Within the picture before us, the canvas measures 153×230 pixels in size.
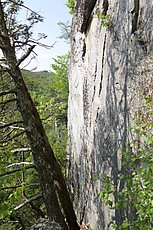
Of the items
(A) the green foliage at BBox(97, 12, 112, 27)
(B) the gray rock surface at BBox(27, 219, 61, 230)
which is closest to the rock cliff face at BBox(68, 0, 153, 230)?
(A) the green foliage at BBox(97, 12, 112, 27)

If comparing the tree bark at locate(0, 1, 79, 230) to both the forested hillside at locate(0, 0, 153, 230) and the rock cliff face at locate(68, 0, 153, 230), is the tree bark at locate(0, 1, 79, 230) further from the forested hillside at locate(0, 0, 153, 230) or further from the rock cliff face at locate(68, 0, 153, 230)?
the rock cliff face at locate(68, 0, 153, 230)

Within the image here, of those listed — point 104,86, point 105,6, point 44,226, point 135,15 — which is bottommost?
point 44,226

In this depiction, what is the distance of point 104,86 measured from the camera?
532 centimetres

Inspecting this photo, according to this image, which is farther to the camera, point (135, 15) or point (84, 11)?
point (84, 11)

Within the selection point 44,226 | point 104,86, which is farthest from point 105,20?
point 44,226

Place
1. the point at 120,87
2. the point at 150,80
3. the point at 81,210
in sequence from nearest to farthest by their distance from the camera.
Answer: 1. the point at 150,80
2. the point at 120,87
3. the point at 81,210

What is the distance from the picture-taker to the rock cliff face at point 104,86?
4133 millimetres

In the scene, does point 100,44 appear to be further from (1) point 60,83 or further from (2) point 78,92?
(1) point 60,83

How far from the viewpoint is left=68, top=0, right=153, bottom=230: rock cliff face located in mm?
4133

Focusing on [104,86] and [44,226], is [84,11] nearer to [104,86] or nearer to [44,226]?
[104,86]

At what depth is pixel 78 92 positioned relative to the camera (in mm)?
7371

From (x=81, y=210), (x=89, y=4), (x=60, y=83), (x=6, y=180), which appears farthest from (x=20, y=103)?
(x=60, y=83)

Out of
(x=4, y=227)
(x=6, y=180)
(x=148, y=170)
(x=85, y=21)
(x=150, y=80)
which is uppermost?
(x=85, y=21)

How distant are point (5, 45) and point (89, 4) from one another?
2093 millimetres
